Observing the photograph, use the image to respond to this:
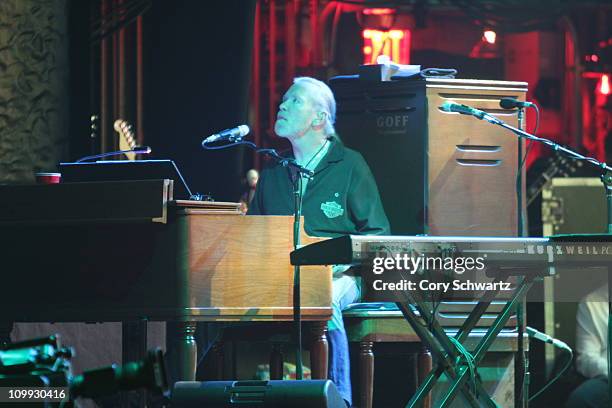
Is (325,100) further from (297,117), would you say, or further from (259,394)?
(259,394)

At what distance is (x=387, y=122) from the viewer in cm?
583

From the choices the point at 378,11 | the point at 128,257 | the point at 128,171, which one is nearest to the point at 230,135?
the point at 128,171

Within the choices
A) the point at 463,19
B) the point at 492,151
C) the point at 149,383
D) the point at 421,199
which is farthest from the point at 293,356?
the point at 463,19

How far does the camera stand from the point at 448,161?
566 cm

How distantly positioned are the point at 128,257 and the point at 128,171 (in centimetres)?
35

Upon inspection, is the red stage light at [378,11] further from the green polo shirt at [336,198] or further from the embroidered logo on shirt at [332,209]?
the embroidered logo on shirt at [332,209]

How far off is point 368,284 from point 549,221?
14.7 ft

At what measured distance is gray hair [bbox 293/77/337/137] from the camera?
5672mm

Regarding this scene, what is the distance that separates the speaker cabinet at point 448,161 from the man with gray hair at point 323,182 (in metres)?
0.21

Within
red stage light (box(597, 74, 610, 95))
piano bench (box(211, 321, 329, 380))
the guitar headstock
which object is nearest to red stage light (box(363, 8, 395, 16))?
red stage light (box(597, 74, 610, 95))

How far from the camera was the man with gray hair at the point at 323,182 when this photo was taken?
216 inches

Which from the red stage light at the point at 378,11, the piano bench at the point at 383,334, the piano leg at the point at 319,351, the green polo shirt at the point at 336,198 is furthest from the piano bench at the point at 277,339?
the red stage light at the point at 378,11

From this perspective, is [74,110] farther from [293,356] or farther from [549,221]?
[549,221]

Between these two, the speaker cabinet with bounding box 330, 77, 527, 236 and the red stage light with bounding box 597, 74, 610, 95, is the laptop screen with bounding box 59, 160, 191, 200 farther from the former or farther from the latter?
the red stage light with bounding box 597, 74, 610, 95
